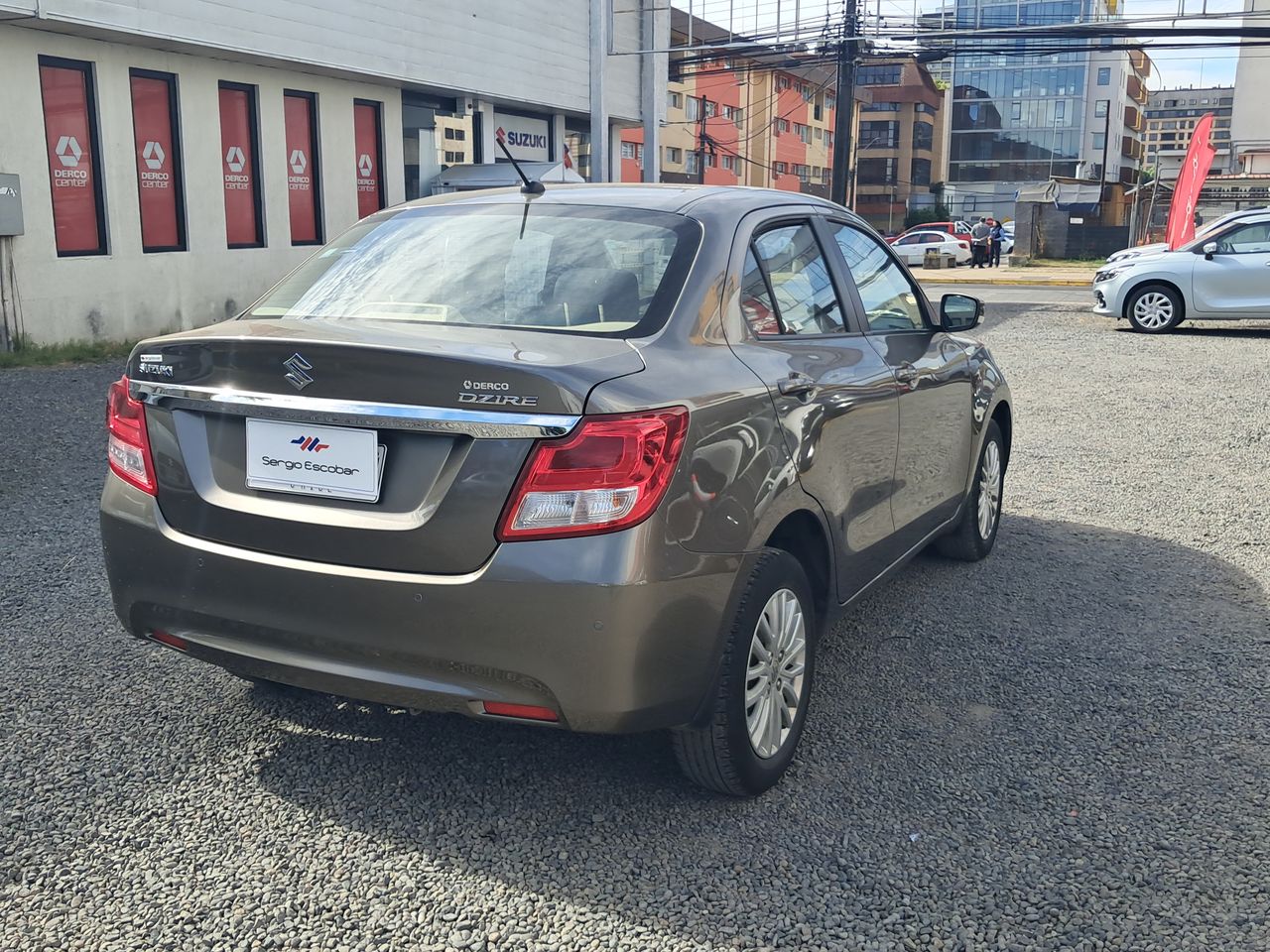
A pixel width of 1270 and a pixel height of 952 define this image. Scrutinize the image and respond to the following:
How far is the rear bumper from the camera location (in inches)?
116

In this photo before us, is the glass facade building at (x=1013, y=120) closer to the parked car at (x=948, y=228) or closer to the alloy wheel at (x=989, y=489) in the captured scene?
the parked car at (x=948, y=228)

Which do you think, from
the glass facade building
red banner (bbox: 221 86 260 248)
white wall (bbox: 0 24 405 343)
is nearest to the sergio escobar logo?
white wall (bbox: 0 24 405 343)

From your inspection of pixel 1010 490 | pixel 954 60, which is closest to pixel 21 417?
pixel 1010 490

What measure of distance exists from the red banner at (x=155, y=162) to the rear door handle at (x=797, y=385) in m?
13.8

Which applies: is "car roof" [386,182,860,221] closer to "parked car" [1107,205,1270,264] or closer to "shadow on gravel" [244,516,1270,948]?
"shadow on gravel" [244,516,1270,948]

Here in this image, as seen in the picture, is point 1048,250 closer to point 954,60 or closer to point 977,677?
point 977,677

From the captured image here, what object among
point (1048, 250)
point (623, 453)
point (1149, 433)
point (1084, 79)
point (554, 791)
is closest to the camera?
point (623, 453)

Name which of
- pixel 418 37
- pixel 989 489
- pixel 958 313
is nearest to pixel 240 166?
pixel 418 37

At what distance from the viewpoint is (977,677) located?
14.6 feet

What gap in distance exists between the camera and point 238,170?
17.3 metres

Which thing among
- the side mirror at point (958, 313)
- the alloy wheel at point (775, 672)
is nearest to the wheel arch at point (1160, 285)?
the side mirror at point (958, 313)

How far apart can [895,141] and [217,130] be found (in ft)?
306

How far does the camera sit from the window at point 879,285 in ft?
15.1

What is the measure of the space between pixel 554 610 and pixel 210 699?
1.74 meters
